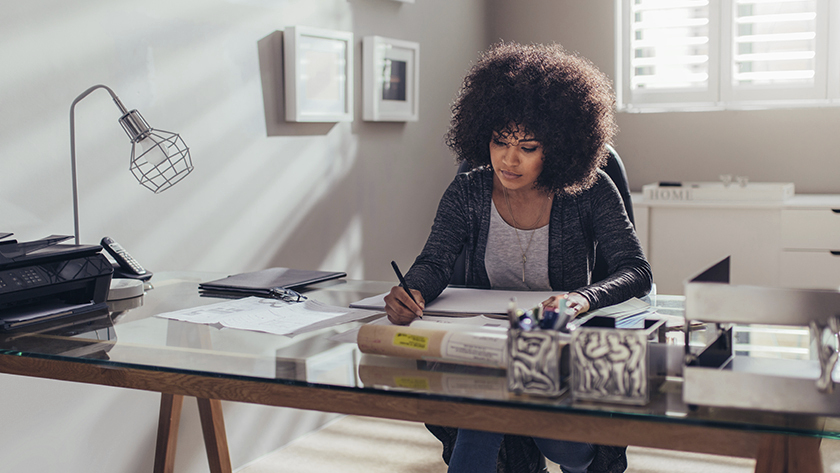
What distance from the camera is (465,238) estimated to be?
1.86 m

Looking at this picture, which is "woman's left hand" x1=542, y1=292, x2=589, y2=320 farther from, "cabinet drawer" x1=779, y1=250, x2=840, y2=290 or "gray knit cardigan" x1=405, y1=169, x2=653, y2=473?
"cabinet drawer" x1=779, y1=250, x2=840, y2=290

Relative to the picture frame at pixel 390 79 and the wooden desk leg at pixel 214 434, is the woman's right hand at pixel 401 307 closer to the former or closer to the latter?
the wooden desk leg at pixel 214 434

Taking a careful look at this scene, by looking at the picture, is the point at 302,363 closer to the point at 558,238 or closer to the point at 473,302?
the point at 473,302

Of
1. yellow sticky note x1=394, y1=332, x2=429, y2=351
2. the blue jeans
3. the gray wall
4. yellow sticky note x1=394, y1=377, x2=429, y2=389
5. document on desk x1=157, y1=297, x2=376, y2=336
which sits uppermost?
the gray wall

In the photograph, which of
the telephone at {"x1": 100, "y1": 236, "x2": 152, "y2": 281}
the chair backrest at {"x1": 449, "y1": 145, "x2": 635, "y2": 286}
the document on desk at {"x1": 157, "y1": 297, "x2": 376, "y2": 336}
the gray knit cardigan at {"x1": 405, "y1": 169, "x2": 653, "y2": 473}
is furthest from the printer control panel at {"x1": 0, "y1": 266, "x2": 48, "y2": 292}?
the chair backrest at {"x1": 449, "y1": 145, "x2": 635, "y2": 286}

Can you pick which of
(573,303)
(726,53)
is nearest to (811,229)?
(726,53)

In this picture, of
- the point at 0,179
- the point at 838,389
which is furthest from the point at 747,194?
the point at 0,179

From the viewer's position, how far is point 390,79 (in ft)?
9.97

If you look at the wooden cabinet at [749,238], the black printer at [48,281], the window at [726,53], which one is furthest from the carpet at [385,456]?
the window at [726,53]

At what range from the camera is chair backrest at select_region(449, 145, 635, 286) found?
1883 millimetres

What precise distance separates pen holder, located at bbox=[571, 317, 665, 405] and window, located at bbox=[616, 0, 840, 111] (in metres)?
3.17

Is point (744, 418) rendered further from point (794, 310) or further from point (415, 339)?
point (415, 339)

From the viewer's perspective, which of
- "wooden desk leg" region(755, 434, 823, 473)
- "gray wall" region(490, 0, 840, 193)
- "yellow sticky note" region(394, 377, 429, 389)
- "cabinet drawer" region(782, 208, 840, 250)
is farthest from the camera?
"gray wall" region(490, 0, 840, 193)

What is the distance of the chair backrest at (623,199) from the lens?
188 centimetres
